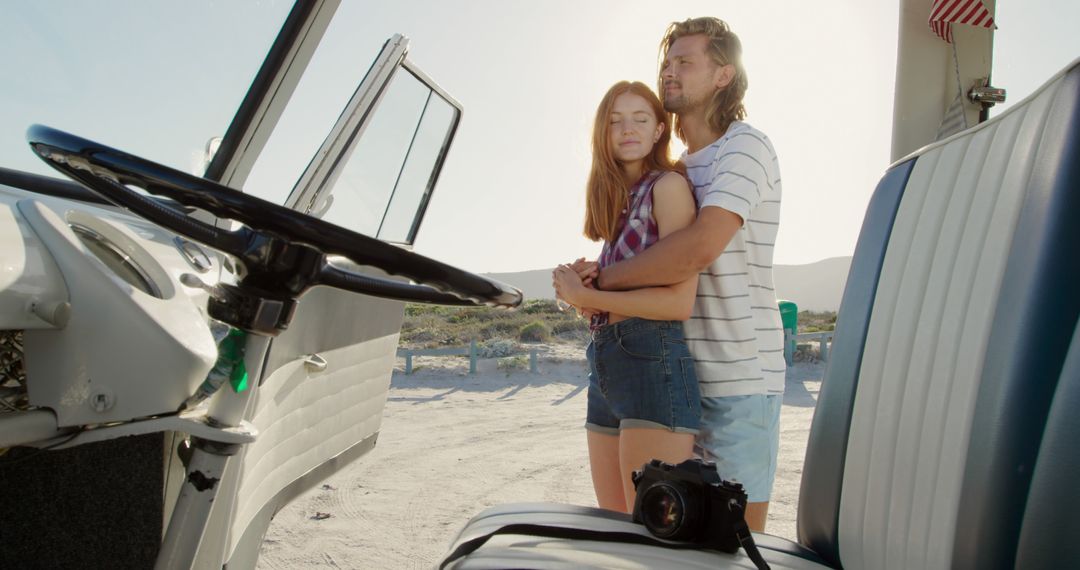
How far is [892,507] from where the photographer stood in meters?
1.05

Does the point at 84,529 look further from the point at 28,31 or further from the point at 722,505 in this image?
the point at 722,505

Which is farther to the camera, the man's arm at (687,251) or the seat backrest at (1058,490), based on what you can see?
the man's arm at (687,251)

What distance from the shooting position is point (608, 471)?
177 cm

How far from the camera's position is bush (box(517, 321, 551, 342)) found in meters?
15.9

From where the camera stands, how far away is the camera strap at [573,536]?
1062 millimetres

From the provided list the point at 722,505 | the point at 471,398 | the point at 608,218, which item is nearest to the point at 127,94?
the point at 608,218

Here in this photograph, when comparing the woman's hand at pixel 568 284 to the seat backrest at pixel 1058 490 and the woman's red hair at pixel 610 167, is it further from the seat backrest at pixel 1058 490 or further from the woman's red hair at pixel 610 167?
the seat backrest at pixel 1058 490

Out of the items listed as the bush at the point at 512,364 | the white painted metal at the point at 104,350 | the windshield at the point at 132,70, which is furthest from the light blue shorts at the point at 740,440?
the bush at the point at 512,364

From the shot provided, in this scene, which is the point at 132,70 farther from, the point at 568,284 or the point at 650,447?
the point at 650,447

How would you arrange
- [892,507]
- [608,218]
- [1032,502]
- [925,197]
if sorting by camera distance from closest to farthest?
[1032,502]
[892,507]
[925,197]
[608,218]

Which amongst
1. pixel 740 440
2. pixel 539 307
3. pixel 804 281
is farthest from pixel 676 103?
pixel 804 281

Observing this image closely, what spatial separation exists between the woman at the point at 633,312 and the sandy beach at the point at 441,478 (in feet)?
3.22

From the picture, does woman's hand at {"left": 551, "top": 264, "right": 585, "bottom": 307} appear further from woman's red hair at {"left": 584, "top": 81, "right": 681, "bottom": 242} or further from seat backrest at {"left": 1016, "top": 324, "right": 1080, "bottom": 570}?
seat backrest at {"left": 1016, "top": 324, "right": 1080, "bottom": 570}

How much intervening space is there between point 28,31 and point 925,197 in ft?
5.20
